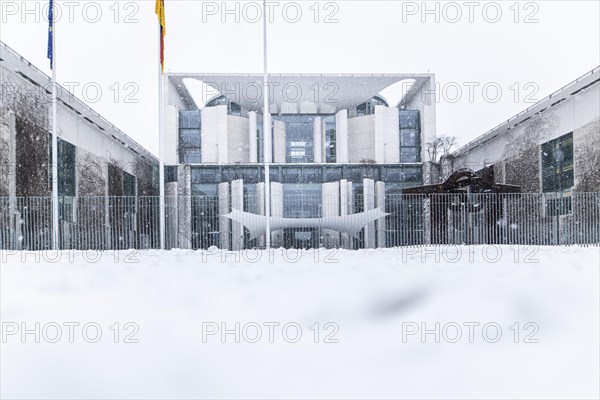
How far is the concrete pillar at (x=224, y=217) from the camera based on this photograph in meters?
27.0

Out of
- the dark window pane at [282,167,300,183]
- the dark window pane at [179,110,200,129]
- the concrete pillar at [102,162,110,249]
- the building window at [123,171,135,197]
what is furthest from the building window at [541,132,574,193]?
the dark window pane at [179,110,200,129]

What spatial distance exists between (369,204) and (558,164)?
10.7 m

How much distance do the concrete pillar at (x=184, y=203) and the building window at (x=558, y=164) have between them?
716 inches

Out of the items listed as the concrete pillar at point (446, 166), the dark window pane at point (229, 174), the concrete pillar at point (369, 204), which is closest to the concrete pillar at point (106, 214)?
the dark window pane at point (229, 174)

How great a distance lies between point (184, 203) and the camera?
31.2 metres

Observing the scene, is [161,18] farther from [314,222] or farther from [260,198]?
[260,198]

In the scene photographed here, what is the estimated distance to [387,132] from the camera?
38.6m

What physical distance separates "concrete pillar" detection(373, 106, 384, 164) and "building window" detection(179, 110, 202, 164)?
12637mm

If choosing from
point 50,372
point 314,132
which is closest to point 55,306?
point 50,372

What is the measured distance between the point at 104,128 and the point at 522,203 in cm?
2176

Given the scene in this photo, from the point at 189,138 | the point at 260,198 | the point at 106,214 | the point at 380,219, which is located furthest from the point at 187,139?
the point at 380,219

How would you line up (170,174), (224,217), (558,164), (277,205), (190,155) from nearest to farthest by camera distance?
1. (558,164)
2. (224,217)
3. (277,205)
4. (170,174)
5. (190,155)

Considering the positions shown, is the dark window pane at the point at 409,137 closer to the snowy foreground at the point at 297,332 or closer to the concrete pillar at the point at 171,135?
the concrete pillar at the point at 171,135

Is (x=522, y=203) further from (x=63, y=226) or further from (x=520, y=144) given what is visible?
(x=63, y=226)
